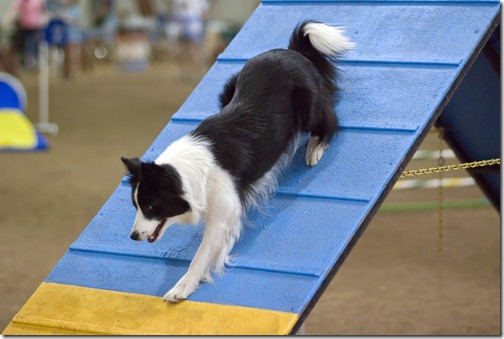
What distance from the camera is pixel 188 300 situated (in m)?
2.80

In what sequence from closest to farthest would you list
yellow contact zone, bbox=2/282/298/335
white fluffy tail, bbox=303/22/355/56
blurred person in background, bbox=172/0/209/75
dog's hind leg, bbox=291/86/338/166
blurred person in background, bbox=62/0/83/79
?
yellow contact zone, bbox=2/282/298/335
dog's hind leg, bbox=291/86/338/166
white fluffy tail, bbox=303/22/355/56
blurred person in background, bbox=62/0/83/79
blurred person in background, bbox=172/0/209/75

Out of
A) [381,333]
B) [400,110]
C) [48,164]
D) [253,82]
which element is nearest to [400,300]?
[381,333]

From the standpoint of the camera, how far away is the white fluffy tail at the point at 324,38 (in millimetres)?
3217

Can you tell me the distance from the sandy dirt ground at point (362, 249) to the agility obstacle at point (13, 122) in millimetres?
102

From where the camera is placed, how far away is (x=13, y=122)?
26.4ft

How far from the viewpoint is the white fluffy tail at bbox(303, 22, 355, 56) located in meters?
3.22

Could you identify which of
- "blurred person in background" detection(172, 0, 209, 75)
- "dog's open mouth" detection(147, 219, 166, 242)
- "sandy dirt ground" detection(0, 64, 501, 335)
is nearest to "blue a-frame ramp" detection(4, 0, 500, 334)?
"dog's open mouth" detection(147, 219, 166, 242)

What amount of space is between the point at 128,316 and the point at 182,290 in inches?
7.7

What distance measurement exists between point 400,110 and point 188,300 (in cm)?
106

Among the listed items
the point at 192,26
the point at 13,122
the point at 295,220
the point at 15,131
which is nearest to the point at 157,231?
the point at 295,220

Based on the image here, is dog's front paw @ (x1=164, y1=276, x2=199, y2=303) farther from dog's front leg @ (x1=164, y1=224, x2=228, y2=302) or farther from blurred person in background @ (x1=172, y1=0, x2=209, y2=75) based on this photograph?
blurred person in background @ (x1=172, y1=0, x2=209, y2=75)

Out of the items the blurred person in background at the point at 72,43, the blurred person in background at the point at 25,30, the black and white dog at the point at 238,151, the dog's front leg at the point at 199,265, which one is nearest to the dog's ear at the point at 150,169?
the black and white dog at the point at 238,151

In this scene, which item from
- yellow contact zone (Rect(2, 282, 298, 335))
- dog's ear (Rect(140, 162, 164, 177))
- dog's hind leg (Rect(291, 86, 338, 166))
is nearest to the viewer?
dog's ear (Rect(140, 162, 164, 177))

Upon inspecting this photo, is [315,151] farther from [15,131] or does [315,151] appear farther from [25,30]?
[25,30]
